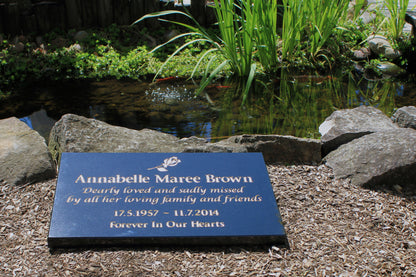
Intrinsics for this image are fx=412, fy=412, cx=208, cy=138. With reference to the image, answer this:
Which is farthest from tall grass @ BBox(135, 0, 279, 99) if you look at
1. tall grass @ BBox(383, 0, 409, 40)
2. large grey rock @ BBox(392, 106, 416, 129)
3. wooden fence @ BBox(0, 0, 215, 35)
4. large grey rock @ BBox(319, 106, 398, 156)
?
tall grass @ BBox(383, 0, 409, 40)

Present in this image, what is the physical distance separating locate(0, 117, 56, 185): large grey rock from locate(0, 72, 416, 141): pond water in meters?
0.75

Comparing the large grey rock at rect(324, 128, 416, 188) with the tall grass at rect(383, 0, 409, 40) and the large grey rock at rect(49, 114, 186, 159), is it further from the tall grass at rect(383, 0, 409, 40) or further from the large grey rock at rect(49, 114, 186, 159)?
the tall grass at rect(383, 0, 409, 40)

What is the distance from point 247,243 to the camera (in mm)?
2156

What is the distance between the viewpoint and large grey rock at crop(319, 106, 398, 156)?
3115mm

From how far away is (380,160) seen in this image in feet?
8.98

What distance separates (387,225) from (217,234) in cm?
103

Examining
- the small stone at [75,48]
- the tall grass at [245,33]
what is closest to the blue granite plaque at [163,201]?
the tall grass at [245,33]

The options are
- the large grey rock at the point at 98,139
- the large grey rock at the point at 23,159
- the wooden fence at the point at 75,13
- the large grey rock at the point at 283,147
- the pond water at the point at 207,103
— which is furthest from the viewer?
the wooden fence at the point at 75,13

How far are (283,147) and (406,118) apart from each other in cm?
122

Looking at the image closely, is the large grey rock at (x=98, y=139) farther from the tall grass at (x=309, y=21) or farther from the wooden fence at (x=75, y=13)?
the wooden fence at (x=75, y=13)

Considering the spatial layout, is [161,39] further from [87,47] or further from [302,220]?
[302,220]

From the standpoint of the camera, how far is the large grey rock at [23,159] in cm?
263

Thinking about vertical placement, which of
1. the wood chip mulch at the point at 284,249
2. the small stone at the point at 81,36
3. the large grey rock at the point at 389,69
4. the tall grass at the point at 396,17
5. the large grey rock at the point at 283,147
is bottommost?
the large grey rock at the point at 389,69

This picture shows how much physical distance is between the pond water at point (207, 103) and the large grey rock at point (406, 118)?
69cm
